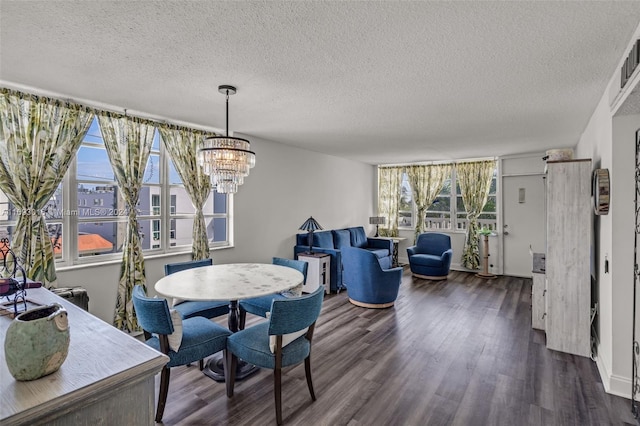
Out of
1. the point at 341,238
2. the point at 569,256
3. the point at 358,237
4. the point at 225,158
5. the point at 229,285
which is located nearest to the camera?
the point at 229,285

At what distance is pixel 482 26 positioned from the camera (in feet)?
6.11

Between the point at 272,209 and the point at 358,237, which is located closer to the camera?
the point at 272,209

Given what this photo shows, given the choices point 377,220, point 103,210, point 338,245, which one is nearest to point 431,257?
point 377,220

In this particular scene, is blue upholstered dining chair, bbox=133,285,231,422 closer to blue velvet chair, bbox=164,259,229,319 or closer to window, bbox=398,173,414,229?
blue velvet chair, bbox=164,259,229,319

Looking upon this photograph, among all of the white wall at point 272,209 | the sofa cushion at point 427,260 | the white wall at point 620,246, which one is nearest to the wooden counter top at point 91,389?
the white wall at point 272,209

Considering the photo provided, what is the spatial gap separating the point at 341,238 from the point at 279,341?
14.4 ft

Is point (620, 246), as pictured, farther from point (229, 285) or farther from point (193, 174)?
point (193, 174)

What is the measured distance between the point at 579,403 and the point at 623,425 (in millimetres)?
266

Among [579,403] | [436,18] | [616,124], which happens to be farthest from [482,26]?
[579,403]

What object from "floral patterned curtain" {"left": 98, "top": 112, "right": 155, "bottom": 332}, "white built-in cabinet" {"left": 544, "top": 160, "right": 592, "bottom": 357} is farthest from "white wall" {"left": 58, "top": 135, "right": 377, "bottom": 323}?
"white built-in cabinet" {"left": 544, "top": 160, "right": 592, "bottom": 357}

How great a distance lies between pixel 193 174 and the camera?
4.17m

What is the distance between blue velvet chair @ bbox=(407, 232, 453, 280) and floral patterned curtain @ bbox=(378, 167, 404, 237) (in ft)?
3.96

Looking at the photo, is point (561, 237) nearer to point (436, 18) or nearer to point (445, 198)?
point (436, 18)

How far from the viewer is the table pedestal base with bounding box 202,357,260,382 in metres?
2.75
